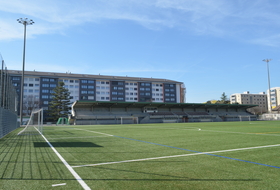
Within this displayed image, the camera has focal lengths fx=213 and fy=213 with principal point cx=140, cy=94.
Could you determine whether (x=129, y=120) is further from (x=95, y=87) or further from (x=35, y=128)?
(x=95, y=87)

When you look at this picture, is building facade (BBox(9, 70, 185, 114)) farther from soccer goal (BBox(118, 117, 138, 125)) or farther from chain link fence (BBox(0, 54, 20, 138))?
chain link fence (BBox(0, 54, 20, 138))

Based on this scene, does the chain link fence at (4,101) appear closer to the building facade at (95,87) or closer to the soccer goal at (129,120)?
the soccer goal at (129,120)

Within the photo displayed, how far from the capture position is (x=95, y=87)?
93.6 m

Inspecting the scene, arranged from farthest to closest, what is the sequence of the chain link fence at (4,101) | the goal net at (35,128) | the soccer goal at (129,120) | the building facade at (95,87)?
1. the building facade at (95,87)
2. the soccer goal at (129,120)
3. the goal net at (35,128)
4. the chain link fence at (4,101)

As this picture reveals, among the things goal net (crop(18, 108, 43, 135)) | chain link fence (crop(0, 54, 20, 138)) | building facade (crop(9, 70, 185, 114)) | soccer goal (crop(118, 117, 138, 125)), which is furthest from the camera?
building facade (crop(9, 70, 185, 114))

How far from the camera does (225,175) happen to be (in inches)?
186

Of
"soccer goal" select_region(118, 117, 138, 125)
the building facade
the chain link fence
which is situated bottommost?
"soccer goal" select_region(118, 117, 138, 125)

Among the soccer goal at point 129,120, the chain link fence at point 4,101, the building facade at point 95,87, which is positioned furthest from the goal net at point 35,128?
the building facade at point 95,87

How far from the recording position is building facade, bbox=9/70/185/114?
84.4m

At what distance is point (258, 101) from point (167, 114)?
123819 mm

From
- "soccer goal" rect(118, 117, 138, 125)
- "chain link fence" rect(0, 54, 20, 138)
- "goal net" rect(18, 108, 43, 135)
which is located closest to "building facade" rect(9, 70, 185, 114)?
"soccer goal" rect(118, 117, 138, 125)

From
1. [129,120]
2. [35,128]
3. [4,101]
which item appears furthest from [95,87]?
[4,101]

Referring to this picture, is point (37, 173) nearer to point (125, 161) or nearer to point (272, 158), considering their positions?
point (125, 161)

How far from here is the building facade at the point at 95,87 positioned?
3324 inches
